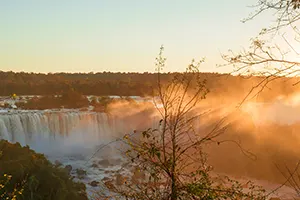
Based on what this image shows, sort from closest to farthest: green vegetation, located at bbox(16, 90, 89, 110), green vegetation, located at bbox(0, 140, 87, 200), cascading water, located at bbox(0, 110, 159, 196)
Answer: green vegetation, located at bbox(0, 140, 87, 200) < cascading water, located at bbox(0, 110, 159, 196) < green vegetation, located at bbox(16, 90, 89, 110)

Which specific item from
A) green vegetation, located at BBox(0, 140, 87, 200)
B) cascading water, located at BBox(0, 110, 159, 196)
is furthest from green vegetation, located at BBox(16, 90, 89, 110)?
green vegetation, located at BBox(0, 140, 87, 200)

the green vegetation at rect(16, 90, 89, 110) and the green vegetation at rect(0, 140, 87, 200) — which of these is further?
the green vegetation at rect(16, 90, 89, 110)

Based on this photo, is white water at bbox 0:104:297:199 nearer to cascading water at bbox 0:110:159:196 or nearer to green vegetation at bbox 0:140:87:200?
cascading water at bbox 0:110:159:196

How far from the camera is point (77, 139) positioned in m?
27.0

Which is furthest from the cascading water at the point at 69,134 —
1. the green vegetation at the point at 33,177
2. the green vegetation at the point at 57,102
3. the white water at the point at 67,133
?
the green vegetation at the point at 33,177

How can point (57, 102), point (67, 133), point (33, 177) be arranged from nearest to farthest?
point (33, 177) → point (67, 133) → point (57, 102)

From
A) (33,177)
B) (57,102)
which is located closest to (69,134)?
(57,102)

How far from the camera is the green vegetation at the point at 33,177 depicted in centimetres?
1186

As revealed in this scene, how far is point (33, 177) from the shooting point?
12.3 metres

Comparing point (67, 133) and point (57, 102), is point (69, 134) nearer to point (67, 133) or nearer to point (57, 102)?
point (67, 133)

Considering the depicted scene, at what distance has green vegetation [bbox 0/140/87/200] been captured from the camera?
1186 centimetres

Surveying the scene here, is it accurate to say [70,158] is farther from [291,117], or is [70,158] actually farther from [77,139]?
[291,117]

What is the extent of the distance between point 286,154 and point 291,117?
873 cm

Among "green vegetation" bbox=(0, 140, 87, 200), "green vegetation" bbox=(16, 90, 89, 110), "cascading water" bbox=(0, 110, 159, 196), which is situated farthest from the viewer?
"green vegetation" bbox=(16, 90, 89, 110)
